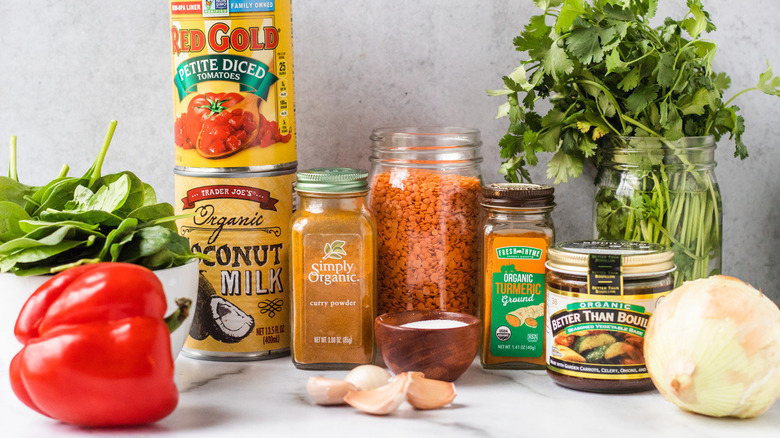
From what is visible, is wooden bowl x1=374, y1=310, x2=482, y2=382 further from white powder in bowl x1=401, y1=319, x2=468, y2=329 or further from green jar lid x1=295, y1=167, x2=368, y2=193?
green jar lid x1=295, y1=167, x2=368, y2=193

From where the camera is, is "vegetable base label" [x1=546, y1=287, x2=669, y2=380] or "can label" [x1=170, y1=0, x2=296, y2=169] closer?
"vegetable base label" [x1=546, y1=287, x2=669, y2=380]

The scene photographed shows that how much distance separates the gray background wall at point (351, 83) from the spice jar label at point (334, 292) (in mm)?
305

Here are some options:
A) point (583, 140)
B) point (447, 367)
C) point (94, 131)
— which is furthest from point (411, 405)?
point (94, 131)

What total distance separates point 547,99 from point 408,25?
0.90 feet

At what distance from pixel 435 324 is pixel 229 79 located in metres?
0.47

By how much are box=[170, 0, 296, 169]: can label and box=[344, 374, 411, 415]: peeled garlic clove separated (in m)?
0.39

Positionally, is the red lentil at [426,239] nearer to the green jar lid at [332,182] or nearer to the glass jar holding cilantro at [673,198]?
the green jar lid at [332,182]

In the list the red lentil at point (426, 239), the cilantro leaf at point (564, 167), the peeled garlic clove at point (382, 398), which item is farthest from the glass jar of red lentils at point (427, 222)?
the peeled garlic clove at point (382, 398)

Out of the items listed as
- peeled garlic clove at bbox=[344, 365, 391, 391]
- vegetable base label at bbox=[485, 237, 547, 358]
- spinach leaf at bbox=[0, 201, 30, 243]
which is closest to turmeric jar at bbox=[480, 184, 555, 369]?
vegetable base label at bbox=[485, 237, 547, 358]

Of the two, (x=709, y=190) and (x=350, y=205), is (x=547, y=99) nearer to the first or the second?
(x=709, y=190)

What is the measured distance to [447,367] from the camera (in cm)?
104

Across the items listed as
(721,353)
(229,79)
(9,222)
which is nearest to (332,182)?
(229,79)

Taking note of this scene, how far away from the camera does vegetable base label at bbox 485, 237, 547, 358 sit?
1.10 metres

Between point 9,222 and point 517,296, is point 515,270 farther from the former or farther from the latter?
point 9,222
